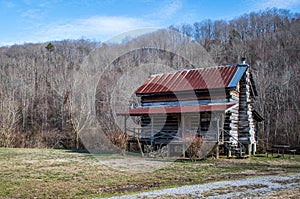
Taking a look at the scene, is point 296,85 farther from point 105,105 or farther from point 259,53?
point 105,105

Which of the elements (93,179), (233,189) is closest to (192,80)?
(93,179)

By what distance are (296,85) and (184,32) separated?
3634cm

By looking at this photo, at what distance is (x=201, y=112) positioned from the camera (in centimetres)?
2509

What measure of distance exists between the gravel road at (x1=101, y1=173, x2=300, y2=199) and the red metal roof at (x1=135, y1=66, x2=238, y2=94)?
551 inches

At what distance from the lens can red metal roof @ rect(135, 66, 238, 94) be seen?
26438mm

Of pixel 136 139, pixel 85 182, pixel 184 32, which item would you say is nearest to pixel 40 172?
pixel 85 182

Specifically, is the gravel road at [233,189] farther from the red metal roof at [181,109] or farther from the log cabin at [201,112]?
the log cabin at [201,112]

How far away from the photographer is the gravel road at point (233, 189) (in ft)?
31.7

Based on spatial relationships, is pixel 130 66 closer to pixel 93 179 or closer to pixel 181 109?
pixel 181 109

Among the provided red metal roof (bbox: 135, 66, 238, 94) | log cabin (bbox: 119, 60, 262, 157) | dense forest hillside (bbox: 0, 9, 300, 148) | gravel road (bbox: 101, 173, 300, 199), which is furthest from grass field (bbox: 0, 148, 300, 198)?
dense forest hillside (bbox: 0, 9, 300, 148)

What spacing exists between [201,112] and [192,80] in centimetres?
368

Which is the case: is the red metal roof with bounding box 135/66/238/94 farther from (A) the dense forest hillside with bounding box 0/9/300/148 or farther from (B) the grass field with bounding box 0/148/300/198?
(B) the grass field with bounding box 0/148/300/198

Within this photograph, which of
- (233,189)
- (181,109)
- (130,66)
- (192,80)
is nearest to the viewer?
(233,189)

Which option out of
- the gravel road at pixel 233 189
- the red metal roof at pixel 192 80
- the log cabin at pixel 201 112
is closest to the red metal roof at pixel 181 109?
the log cabin at pixel 201 112
